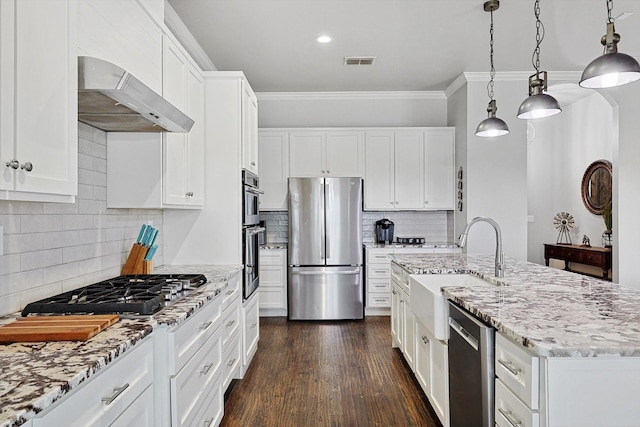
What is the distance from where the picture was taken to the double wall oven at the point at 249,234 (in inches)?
132

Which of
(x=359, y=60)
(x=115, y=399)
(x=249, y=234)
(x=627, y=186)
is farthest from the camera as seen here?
(x=627, y=186)

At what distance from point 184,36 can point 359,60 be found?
70.3 inches

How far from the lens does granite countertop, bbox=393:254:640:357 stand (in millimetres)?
1308

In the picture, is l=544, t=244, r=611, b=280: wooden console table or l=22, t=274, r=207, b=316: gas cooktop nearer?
l=22, t=274, r=207, b=316: gas cooktop

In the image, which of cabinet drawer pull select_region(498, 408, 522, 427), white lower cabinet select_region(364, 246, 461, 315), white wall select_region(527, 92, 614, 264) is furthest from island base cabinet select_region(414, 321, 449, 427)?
white wall select_region(527, 92, 614, 264)

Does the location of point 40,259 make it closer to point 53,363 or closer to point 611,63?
point 53,363

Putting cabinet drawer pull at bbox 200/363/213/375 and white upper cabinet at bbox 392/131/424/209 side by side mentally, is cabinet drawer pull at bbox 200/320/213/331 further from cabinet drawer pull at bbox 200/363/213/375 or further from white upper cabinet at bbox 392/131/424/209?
white upper cabinet at bbox 392/131/424/209

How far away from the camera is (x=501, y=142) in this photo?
4.98m

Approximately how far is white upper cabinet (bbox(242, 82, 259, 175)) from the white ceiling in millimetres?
599

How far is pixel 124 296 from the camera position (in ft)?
6.06

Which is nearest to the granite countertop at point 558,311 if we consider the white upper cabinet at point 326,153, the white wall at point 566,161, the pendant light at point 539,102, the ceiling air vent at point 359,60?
the pendant light at point 539,102

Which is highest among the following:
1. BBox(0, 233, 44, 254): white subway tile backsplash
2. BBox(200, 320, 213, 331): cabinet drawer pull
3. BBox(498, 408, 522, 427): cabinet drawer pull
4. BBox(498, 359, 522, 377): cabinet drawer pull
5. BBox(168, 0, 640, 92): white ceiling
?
BBox(168, 0, 640, 92): white ceiling

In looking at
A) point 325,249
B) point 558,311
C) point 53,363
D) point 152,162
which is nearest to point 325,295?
point 325,249

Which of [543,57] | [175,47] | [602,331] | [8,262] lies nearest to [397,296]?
[602,331]
